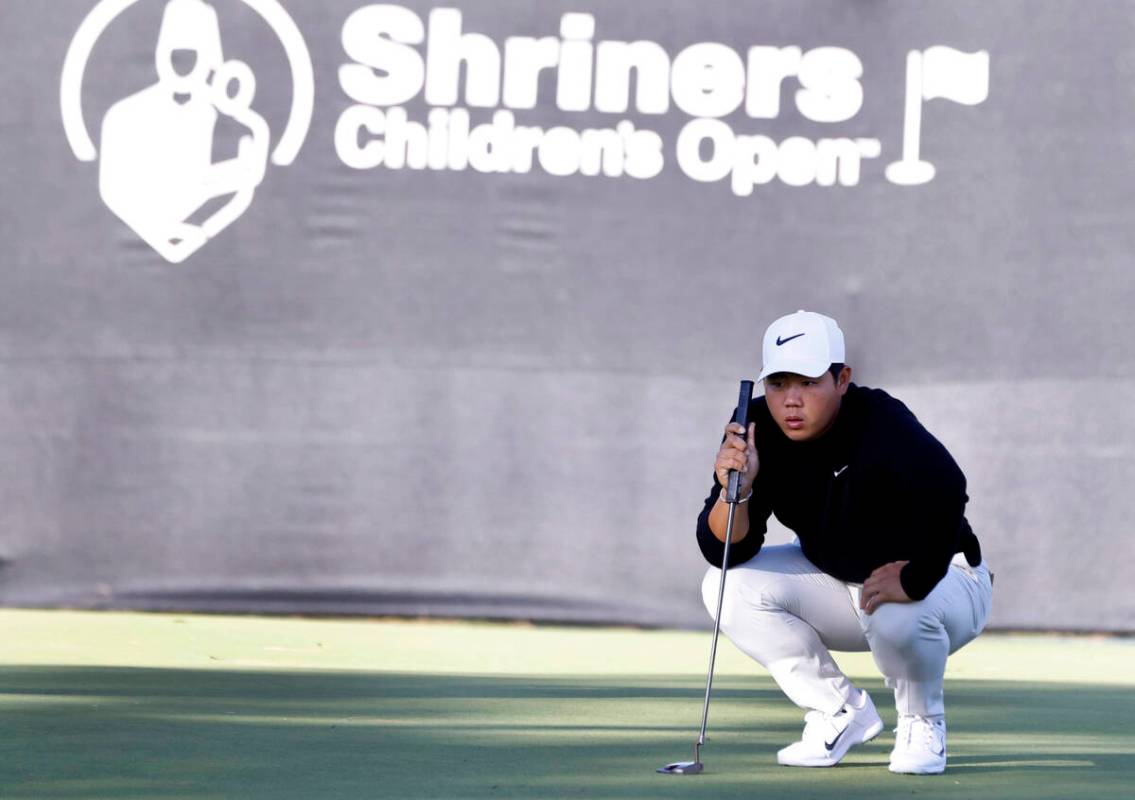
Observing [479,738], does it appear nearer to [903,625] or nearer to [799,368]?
[903,625]

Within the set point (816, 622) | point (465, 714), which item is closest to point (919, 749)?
point (816, 622)

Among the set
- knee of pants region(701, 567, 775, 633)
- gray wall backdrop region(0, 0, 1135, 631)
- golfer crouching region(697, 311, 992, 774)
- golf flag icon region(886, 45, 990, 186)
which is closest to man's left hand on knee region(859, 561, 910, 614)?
golfer crouching region(697, 311, 992, 774)

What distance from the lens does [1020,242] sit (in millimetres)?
5594

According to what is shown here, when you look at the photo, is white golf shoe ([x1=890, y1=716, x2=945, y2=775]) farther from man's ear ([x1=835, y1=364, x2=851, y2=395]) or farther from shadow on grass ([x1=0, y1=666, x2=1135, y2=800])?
man's ear ([x1=835, y1=364, x2=851, y2=395])

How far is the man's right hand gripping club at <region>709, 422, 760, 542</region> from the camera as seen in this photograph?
3.12 meters

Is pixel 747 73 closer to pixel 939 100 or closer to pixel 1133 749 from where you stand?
pixel 939 100

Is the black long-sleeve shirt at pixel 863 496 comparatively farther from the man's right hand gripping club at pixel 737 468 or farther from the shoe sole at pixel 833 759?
the shoe sole at pixel 833 759

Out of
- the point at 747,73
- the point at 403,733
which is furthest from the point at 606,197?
the point at 403,733

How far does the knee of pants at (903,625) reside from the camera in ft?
10.1

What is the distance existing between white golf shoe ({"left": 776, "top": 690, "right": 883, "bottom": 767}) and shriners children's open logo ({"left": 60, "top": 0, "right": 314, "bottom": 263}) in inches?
123

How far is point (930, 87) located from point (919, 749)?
9.90ft

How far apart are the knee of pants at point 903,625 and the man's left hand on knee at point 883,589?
0.6 inches

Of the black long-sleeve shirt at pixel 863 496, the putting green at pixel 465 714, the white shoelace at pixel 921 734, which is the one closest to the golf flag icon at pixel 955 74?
the putting green at pixel 465 714

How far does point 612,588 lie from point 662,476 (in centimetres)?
41
